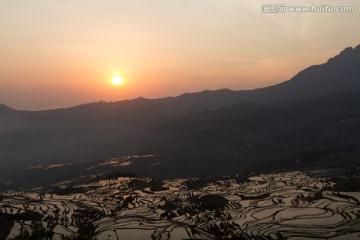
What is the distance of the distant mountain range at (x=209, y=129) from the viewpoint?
62.0 metres

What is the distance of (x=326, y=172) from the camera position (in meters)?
40.9

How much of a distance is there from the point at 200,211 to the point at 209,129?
189 feet

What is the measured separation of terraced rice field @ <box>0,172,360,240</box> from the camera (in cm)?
2106

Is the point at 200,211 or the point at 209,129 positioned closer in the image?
the point at 200,211

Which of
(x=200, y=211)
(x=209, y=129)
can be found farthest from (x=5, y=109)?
(x=200, y=211)

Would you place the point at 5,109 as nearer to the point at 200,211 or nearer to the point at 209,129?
the point at 209,129

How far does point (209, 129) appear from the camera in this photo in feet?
274

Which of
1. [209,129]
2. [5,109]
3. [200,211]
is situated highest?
[5,109]

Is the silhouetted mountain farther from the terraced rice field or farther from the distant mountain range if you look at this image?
the terraced rice field

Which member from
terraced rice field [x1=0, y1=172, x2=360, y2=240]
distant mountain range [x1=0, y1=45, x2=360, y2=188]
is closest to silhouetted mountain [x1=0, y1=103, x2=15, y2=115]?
distant mountain range [x1=0, y1=45, x2=360, y2=188]

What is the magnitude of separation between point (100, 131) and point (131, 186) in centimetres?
7852

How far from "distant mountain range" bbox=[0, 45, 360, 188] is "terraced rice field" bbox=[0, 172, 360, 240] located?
737 inches

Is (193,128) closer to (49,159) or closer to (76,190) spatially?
(49,159)

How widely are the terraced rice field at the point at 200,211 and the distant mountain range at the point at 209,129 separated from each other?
61.4ft
